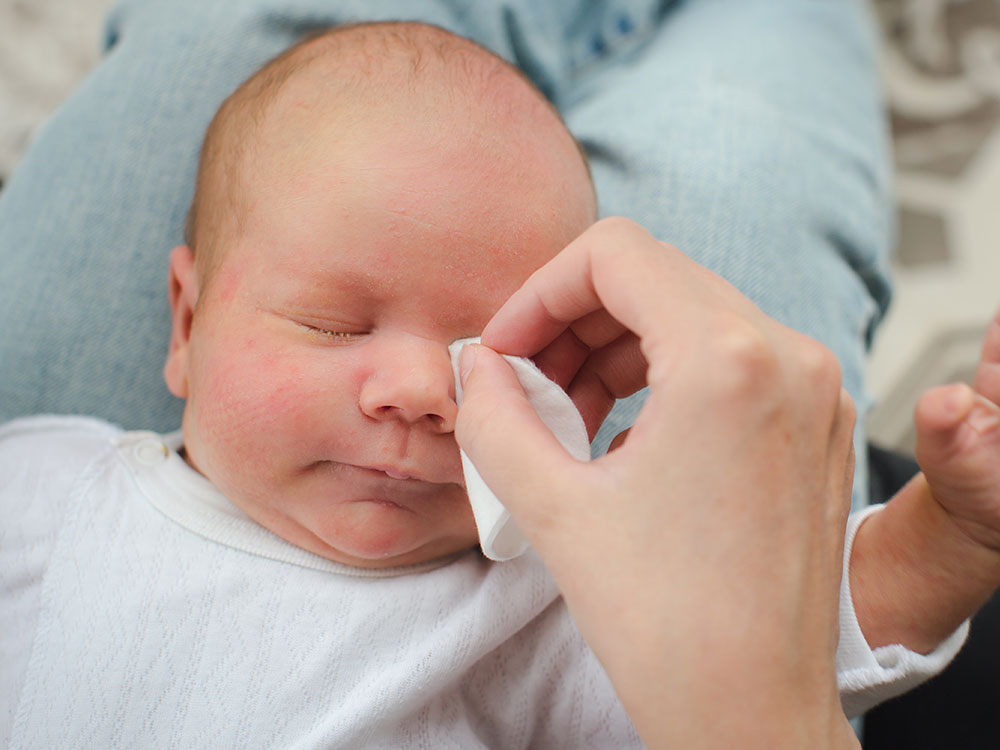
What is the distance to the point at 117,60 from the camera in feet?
4.03

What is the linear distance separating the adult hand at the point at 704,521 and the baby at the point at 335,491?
0.20 m

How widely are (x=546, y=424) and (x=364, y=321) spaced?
22cm

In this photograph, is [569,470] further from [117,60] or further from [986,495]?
[117,60]

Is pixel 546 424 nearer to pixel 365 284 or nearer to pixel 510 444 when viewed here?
pixel 510 444

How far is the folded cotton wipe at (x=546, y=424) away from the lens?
66 cm

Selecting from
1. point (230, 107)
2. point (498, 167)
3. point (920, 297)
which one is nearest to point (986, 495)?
A: point (498, 167)

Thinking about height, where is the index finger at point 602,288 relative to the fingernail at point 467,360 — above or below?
above

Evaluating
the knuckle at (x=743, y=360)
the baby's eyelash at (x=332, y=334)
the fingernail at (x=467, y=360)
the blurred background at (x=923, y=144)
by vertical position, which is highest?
the knuckle at (x=743, y=360)

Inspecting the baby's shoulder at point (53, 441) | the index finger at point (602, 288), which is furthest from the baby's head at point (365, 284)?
the baby's shoulder at point (53, 441)

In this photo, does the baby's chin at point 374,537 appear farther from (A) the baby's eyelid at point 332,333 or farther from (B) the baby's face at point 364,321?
(A) the baby's eyelid at point 332,333

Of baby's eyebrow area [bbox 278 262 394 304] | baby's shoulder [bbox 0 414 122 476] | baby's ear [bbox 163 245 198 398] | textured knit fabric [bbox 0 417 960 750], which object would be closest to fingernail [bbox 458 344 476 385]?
baby's eyebrow area [bbox 278 262 394 304]

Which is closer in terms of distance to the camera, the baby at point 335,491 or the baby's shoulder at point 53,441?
the baby at point 335,491

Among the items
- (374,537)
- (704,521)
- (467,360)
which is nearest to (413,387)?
(467,360)

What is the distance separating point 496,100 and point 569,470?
0.49 m
